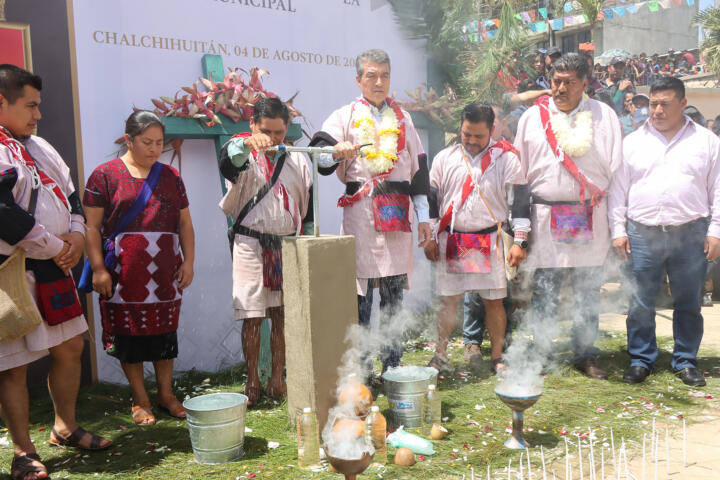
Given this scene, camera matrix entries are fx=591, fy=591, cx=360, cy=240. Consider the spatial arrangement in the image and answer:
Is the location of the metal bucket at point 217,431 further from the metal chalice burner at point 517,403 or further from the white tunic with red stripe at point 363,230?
the metal chalice burner at point 517,403

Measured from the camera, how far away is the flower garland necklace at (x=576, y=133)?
458 cm

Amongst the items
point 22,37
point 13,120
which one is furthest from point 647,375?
point 22,37

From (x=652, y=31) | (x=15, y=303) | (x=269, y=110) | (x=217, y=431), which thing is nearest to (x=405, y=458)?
(x=217, y=431)

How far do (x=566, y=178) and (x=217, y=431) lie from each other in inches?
125

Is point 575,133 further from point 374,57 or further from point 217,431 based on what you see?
point 217,431

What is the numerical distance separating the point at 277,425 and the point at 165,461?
2.47ft

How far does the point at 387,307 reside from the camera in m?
4.52

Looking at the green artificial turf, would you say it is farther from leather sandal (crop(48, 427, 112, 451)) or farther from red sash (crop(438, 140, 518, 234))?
red sash (crop(438, 140, 518, 234))

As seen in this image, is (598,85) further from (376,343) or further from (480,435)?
(480,435)

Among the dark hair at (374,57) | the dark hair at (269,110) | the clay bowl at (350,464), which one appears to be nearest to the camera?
the clay bowl at (350,464)

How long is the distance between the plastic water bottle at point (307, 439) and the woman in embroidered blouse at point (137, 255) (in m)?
1.28

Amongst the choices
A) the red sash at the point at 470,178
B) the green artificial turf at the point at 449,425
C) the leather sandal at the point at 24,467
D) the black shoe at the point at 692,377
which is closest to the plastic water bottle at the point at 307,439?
the green artificial turf at the point at 449,425

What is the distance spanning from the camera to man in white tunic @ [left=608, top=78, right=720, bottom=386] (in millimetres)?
4539

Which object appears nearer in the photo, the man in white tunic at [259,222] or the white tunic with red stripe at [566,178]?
the man in white tunic at [259,222]
